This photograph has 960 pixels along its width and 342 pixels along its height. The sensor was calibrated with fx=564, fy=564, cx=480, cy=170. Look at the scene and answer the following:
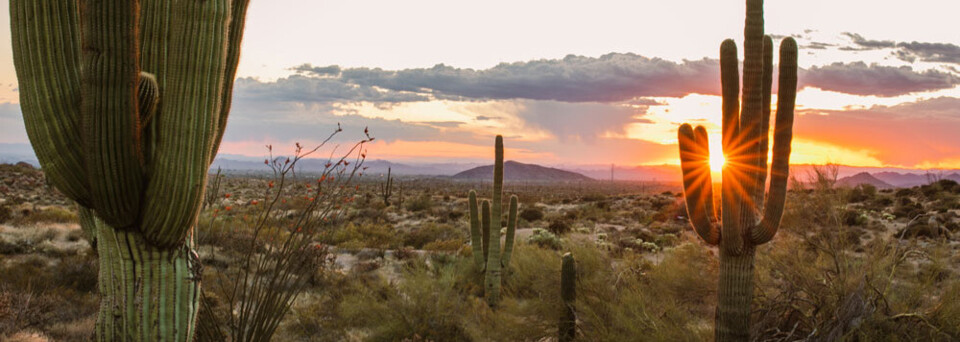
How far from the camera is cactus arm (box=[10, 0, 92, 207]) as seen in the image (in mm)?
3371

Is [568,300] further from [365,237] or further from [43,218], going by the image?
[43,218]

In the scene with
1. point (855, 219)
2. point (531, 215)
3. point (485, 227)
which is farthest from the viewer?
point (531, 215)

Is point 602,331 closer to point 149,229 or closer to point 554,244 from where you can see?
point 149,229

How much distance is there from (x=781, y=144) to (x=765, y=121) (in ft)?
0.99

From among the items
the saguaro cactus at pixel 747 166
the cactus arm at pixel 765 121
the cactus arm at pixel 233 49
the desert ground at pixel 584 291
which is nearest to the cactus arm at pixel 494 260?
the desert ground at pixel 584 291

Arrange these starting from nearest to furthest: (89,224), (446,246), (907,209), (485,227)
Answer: (89,224)
(485,227)
(446,246)
(907,209)

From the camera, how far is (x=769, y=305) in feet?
21.6

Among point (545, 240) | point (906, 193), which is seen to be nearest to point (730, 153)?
point (545, 240)

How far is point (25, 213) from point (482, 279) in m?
15.8

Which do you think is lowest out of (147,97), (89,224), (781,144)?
(89,224)

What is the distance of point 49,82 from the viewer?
3.38m

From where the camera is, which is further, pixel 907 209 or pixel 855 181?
pixel 855 181

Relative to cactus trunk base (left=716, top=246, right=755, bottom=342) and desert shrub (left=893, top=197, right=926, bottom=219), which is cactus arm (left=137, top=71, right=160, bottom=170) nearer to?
cactus trunk base (left=716, top=246, right=755, bottom=342)

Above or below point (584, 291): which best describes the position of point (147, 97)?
above
